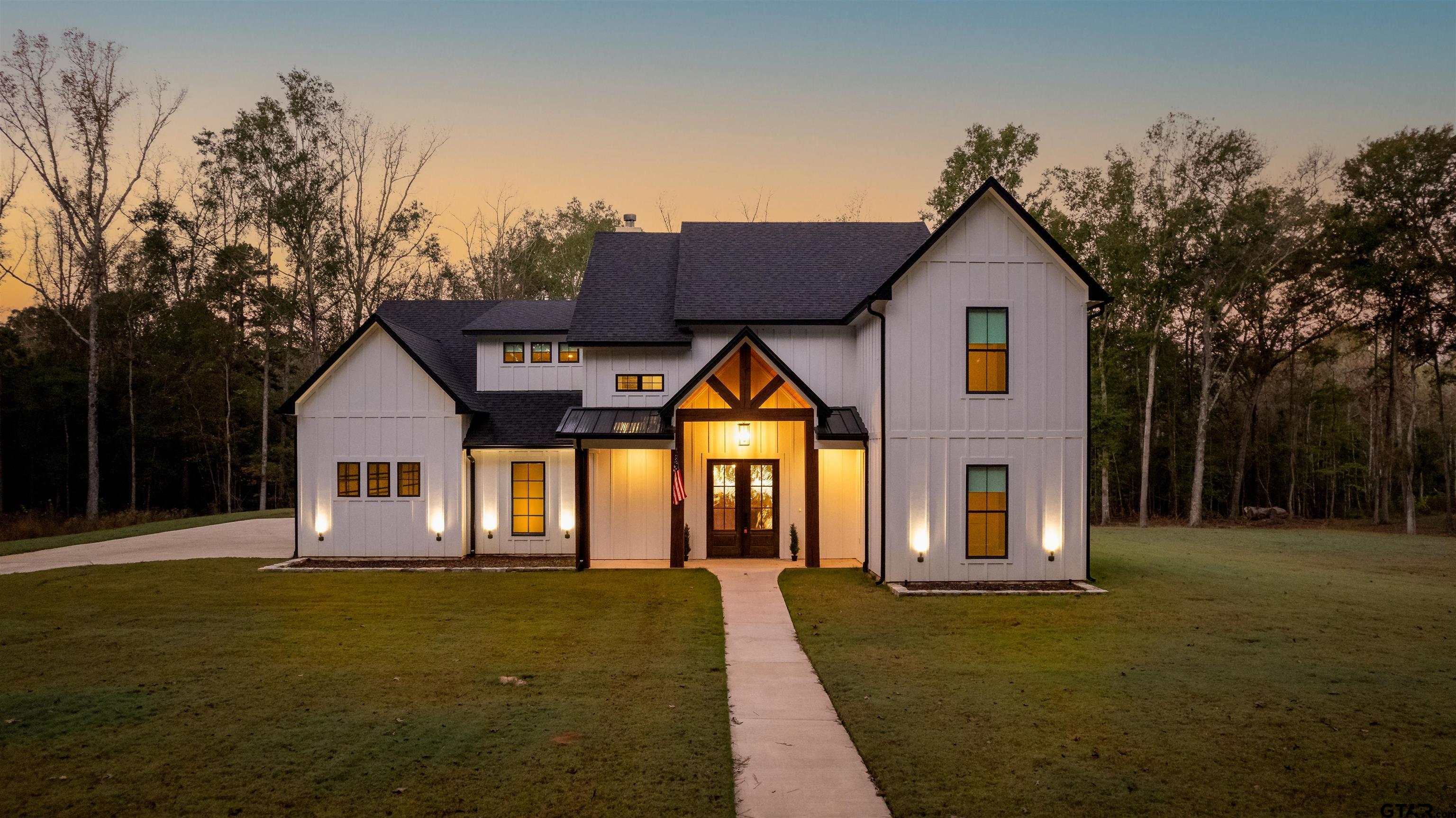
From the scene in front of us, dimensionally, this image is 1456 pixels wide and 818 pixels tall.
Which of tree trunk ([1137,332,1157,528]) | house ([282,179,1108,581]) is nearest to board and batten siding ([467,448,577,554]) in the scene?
house ([282,179,1108,581])

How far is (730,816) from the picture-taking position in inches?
195

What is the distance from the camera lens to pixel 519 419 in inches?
685

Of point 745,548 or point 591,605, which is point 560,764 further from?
point 745,548

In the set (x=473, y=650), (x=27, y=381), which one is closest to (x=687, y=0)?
(x=473, y=650)

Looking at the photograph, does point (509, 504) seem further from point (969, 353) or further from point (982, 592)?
point (969, 353)

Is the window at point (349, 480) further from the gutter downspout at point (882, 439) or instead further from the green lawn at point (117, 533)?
the gutter downspout at point (882, 439)

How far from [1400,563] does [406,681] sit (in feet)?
70.4

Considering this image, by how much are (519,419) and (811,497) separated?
288 inches

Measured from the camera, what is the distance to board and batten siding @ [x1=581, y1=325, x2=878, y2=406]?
1680 centimetres

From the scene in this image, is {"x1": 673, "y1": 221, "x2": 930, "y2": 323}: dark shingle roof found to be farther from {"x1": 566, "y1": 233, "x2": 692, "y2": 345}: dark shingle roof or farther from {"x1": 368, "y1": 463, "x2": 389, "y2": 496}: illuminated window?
{"x1": 368, "y1": 463, "x2": 389, "y2": 496}: illuminated window

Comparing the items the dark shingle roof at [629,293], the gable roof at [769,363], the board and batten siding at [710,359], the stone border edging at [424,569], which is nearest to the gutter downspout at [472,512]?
the stone border edging at [424,569]

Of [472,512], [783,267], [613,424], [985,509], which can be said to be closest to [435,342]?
[472,512]

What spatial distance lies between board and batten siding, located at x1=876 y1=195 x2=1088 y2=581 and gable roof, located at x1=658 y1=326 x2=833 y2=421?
1875mm

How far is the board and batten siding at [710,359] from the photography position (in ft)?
55.1
